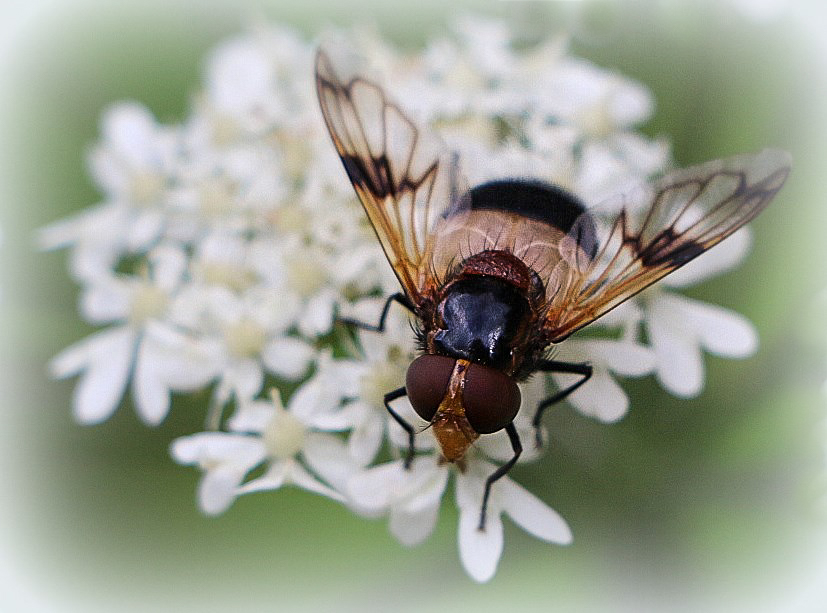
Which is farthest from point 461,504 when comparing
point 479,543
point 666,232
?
point 666,232

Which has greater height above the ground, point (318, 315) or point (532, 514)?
point (318, 315)

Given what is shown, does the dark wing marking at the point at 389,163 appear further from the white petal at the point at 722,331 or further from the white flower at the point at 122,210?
the white flower at the point at 122,210

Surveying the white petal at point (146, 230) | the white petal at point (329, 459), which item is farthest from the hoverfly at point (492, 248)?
the white petal at point (146, 230)

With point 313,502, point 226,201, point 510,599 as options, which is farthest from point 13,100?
point 510,599

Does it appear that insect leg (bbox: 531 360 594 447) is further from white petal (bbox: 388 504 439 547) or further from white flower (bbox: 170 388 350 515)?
white flower (bbox: 170 388 350 515)

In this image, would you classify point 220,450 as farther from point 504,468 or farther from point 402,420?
point 504,468

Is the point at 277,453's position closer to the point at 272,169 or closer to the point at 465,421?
the point at 465,421

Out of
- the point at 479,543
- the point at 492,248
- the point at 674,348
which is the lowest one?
the point at 479,543
